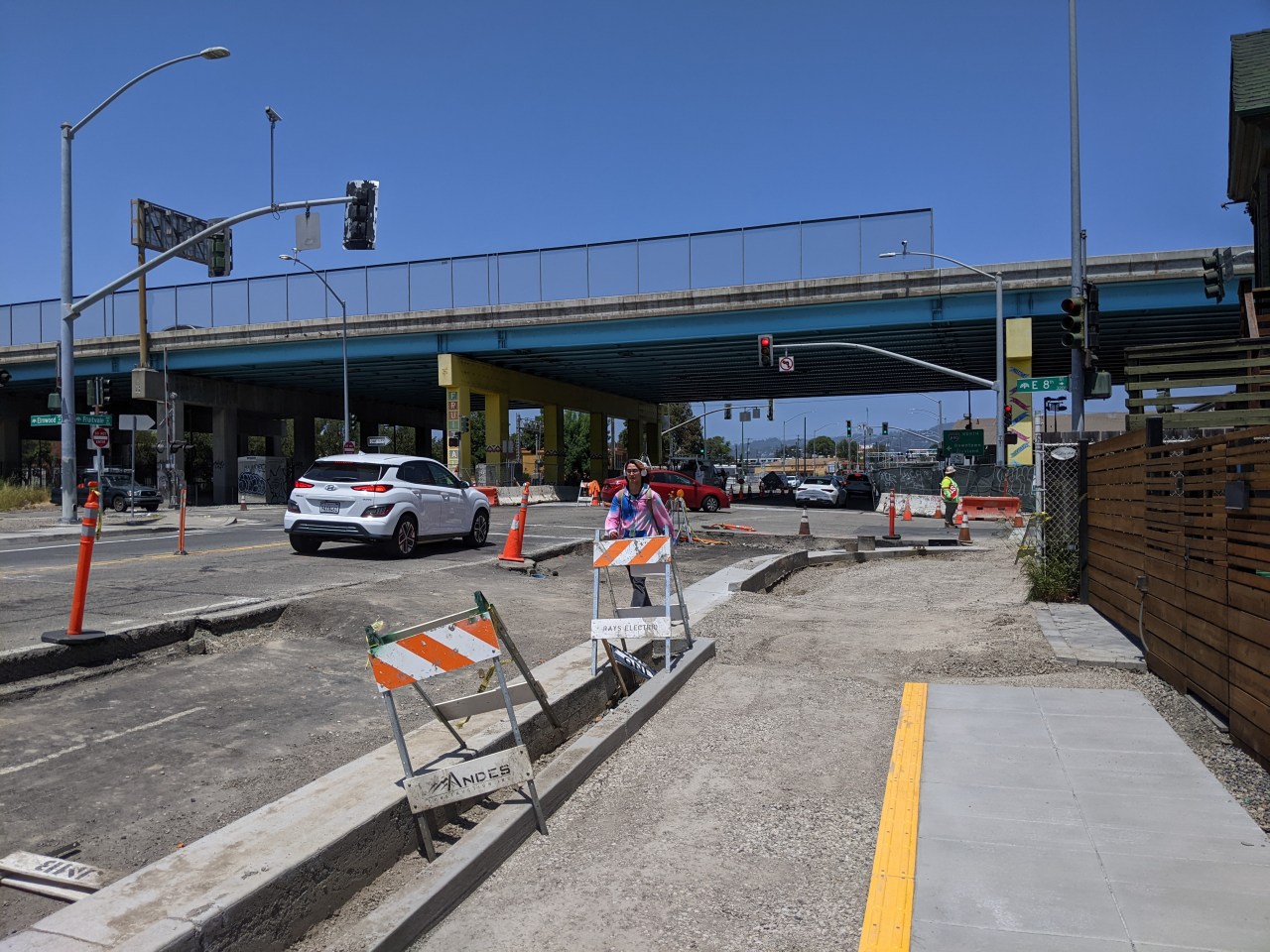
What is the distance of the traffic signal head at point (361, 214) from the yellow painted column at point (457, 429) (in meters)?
21.9

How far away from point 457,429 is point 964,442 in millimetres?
20573

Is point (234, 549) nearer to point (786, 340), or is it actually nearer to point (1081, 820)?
point (1081, 820)

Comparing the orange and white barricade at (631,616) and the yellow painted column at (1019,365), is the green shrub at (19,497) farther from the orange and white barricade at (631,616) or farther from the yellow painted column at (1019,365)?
the yellow painted column at (1019,365)

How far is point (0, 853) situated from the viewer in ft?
13.8

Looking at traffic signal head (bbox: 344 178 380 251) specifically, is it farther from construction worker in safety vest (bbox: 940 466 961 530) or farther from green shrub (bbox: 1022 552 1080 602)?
construction worker in safety vest (bbox: 940 466 961 530)

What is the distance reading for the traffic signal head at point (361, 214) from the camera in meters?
19.0

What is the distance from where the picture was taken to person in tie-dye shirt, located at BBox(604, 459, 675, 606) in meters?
9.38

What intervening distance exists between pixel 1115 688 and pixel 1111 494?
264 centimetres

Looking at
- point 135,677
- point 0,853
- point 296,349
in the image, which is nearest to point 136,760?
point 0,853

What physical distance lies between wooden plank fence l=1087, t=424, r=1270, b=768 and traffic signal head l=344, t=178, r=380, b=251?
14.4m

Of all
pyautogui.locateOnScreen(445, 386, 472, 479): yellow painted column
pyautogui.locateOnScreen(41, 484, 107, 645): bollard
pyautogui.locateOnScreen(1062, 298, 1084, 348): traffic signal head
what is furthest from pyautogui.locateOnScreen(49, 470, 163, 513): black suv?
pyautogui.locateOnScreen(1062, 298, 1084, 348): traffic signal head

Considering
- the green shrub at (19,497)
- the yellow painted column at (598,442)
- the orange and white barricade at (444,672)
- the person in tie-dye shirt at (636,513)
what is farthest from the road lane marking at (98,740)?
the yellow painted column at (598,442)

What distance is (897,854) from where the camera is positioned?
4398 mm

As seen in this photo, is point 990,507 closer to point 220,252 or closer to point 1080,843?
point 220,252
